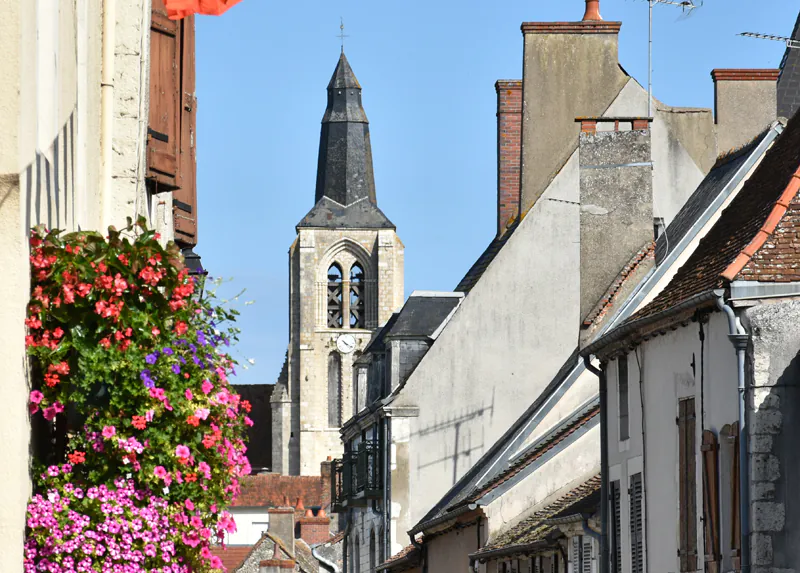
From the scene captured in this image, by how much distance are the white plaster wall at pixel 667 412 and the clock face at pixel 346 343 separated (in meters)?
89.8

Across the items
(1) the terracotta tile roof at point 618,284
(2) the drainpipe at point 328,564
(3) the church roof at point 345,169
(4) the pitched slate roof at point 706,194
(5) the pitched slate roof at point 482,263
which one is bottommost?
(2) the drainpipe at point 328,564

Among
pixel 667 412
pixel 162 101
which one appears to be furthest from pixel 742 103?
pixel 162 101

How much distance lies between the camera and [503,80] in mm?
32031

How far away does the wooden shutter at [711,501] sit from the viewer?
43.2ft

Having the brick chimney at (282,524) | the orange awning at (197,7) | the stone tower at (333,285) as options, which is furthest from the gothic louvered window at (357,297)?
the orange awning at (197,7)

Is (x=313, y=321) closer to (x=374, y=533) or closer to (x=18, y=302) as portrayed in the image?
(x=374, y=533)

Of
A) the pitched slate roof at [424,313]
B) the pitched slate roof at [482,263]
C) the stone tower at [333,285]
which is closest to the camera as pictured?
the pitched slate roof at [482,263]

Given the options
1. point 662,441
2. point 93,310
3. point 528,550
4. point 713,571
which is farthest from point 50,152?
point 528,550

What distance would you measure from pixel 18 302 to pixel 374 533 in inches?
1067

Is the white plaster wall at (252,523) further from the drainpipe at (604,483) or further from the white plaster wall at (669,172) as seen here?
the drainpipe at (604,483)

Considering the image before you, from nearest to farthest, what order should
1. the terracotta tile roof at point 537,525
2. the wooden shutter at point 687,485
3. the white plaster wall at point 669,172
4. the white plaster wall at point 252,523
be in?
the wooden shutter at point 687,485, the terracotta tile roof at point 537,525, the white plaster wall at point 669,172, the white plaster wall at point 252,523

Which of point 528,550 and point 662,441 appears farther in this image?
point 528,550

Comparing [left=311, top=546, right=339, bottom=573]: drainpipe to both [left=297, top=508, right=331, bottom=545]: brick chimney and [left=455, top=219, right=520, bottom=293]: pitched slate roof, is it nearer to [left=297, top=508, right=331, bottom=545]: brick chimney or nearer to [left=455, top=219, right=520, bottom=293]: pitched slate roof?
[left=455, top=219, right=520, bottom=293]: pitched slate roof

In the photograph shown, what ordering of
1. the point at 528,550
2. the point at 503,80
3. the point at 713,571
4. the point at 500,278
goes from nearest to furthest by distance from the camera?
the point at 713,571
the point at 528,550
the point at 500,278
the point at 503,80
